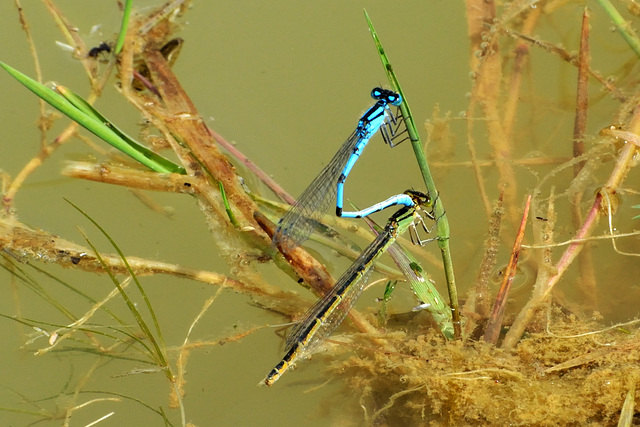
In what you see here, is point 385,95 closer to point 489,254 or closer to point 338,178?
point 338,178

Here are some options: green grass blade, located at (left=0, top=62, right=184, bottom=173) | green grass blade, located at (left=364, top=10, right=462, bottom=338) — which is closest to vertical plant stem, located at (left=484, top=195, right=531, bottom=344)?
green grass blade, located at (left=364, top=10, right=462, bottom=338)

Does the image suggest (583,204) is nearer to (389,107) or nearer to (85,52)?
(389,107)

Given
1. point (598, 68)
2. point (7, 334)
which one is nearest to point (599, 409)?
point (598, 68)

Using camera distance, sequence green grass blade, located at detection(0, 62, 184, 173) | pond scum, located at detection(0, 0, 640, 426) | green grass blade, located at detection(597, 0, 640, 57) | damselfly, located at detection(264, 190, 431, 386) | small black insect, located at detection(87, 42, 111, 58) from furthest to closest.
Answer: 1. small black insect, located at detection(87, 42, 111, 58)
2. green grass blade, located at detection(597, 0, 640, 57)
3. damselfly, located at detection(264, 190, 431, 386)
4. pond scum, located at detection(0, 0, 640, 426)
5. green grass blade, located at detection(0, 62, 184, 173)

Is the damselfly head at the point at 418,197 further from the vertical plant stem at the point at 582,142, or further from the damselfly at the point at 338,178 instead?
the vertical plant stem at the point at 582,142

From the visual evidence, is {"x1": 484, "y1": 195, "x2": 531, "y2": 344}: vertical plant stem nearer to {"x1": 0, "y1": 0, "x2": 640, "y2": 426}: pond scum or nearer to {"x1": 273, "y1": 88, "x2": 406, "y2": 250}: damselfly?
{"x1": 0, "y1": 0, "x2": 640, "y2": 426}: pond scum

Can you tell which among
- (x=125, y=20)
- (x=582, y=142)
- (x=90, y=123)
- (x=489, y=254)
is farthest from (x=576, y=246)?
(x=125, y=20)

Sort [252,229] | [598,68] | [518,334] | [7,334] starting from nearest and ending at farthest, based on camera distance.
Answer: [518,334], [252,229], [7,334], [598,68]
